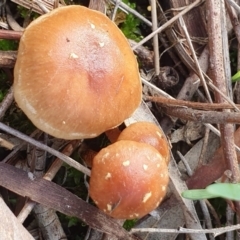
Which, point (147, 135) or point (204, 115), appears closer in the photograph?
point (147, 135)

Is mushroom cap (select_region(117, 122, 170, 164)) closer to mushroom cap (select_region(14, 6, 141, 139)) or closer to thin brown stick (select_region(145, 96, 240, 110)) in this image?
mushroom cap (select_region(14, 6, 141, 139))

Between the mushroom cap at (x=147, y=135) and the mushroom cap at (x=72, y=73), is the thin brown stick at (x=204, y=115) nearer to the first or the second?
the mushroom cap at (x=147, y=135)

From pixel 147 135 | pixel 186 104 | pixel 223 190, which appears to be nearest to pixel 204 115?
pixel 186 104

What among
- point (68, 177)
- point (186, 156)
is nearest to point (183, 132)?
point (186, 156)

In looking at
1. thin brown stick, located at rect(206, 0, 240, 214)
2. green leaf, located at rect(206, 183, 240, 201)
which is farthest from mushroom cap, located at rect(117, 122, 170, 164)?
green leaf, located at rect(206, 183, 240, 201)

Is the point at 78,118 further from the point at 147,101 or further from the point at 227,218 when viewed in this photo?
the point at 227,218

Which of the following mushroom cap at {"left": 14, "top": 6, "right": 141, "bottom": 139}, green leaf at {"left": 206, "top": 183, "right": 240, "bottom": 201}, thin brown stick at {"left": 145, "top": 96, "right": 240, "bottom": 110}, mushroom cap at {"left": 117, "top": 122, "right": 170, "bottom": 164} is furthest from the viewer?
thin brown stick at {"left": 145, "top": 96, "right": 240, "bottom": 110}

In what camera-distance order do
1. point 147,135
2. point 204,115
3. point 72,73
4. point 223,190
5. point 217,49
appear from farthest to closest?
A: point 217,49 → point 204,115 → point 147,135 → point 72,73 → point 223,190

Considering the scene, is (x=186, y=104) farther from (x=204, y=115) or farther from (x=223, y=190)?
(x=223, y=190)
